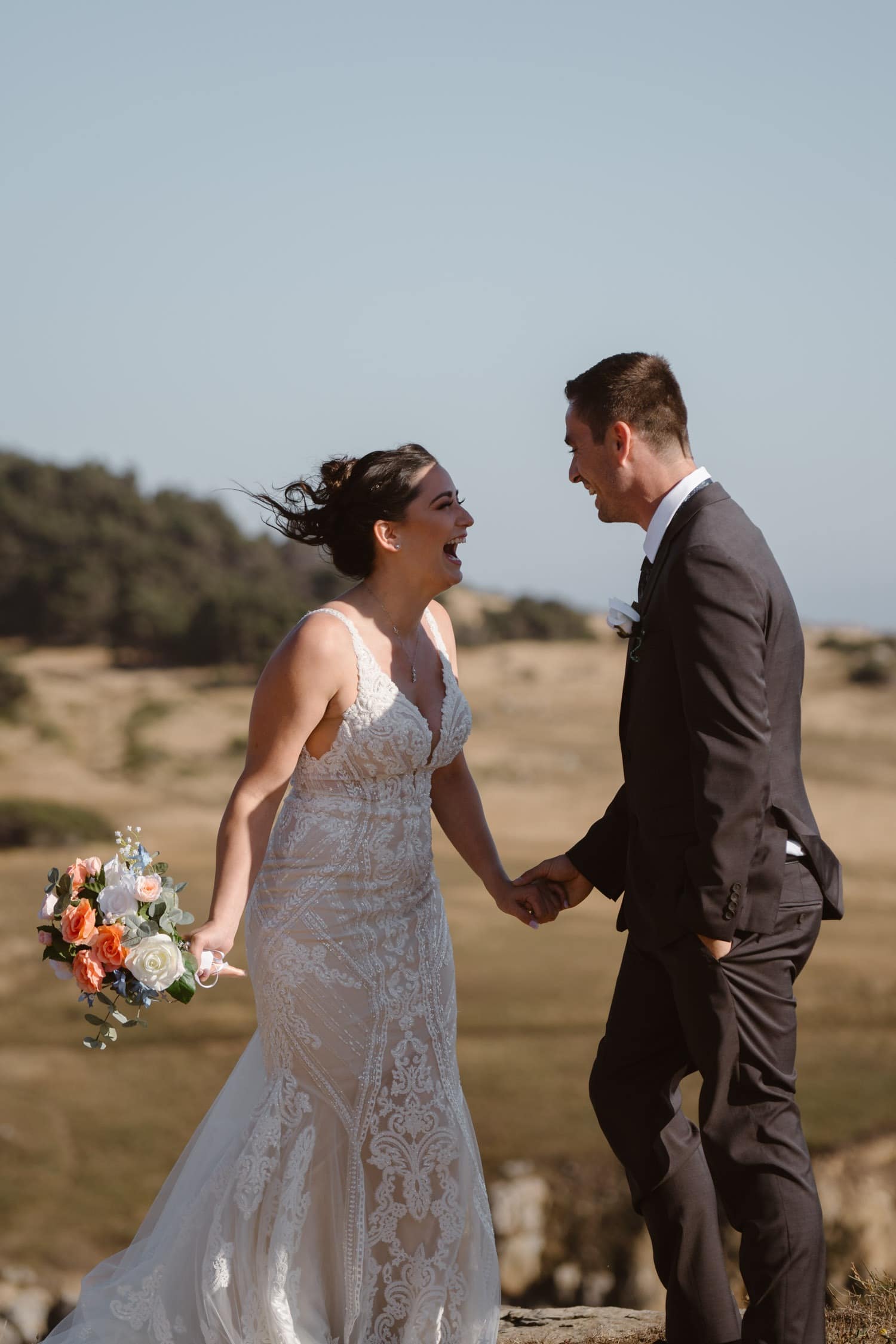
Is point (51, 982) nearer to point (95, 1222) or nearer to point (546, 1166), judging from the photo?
point (95, 1222)

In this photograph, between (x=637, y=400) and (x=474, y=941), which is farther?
(x=474, y=941)

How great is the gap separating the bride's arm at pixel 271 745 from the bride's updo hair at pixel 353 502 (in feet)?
1.32

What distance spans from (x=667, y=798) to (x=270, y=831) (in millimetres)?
1122

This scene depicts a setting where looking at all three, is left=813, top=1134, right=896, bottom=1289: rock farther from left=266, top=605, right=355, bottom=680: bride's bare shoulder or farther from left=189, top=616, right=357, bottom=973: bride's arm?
left=266, top=605, right=355, bottom=680: bride's bare shoulder

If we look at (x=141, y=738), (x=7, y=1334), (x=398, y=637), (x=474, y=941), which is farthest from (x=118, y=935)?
(x=141, y=738)

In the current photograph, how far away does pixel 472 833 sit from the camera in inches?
163

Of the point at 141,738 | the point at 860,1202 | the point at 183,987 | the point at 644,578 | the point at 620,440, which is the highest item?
the point at 620,440

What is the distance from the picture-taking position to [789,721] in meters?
3.21

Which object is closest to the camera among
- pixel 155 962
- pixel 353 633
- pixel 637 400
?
pixel 155 962

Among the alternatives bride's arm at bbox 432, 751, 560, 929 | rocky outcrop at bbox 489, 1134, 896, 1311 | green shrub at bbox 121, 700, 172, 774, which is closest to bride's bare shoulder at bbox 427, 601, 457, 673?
bride's arm at bbox 432, 751, 560, 929

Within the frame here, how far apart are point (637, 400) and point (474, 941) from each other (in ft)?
48.1

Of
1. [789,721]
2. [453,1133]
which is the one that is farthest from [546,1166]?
[789,721]

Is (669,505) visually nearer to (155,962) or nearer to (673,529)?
(673,529)

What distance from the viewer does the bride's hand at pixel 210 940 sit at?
3.31 m
